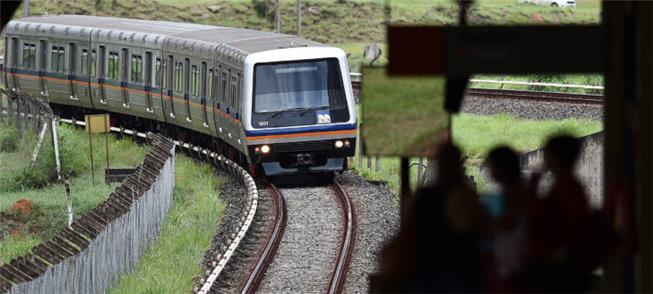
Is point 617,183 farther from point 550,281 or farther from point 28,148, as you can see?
point 28,148

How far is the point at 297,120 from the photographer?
24031 millimetres

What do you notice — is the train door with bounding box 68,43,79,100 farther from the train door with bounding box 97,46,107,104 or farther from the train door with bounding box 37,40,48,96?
the train door with bounding box 37,40,48,96

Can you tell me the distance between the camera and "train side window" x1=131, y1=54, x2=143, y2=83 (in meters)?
31.6

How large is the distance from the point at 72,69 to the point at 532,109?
11272 mm

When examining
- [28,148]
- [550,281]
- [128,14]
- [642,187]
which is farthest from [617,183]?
[128,14]

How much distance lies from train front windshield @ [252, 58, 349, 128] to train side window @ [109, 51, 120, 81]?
9329mm

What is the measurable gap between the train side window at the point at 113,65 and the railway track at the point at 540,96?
10.2 m

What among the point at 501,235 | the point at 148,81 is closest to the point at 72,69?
the point at 148,81

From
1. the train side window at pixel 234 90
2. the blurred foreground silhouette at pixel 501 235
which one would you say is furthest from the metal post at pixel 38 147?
the blurred foreground silhouette at pixel 501 235

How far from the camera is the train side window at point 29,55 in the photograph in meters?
36.5

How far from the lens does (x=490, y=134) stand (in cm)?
3155

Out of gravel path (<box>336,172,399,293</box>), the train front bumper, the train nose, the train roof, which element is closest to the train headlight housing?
the train front bumper

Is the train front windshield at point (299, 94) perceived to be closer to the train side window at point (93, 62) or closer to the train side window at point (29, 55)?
the train side window at point (93, 62)

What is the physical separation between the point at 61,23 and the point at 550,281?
3186 cm
